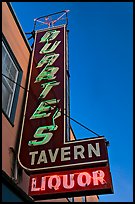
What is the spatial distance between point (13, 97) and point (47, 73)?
62.6 inches

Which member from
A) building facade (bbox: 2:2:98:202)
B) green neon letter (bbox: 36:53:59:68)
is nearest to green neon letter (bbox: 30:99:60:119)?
building facade (bbox: 2:2:98:202)

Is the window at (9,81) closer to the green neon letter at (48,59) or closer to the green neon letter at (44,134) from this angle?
the green neon letter at (44,134)

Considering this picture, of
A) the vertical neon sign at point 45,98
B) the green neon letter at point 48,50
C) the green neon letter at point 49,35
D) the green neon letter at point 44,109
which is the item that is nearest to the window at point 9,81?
the vertical neon sign at point 45,98

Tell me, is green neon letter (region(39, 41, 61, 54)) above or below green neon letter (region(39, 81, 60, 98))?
above

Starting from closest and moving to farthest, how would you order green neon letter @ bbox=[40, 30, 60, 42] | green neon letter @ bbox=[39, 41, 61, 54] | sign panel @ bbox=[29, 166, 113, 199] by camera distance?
sign panel @ bbox=[29, 166, 113, 199], green neon letter @ bbox=[39, 41, 61, 54], green neon letter @ bbox=[40, 30, 60, 42]

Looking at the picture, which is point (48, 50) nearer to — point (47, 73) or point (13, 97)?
point (47, 73)

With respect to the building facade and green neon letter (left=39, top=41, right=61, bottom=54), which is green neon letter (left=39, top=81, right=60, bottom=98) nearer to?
the building facade

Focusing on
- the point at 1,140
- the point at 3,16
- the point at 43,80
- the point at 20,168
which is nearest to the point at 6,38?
the point at 3,16

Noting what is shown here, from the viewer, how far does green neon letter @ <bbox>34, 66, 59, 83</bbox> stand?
26.0 feet

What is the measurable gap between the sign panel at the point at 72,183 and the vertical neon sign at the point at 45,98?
339 mm

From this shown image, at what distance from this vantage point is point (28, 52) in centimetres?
870

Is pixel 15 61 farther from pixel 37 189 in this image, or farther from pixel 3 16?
pixel 37 189

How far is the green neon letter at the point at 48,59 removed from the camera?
8.38m

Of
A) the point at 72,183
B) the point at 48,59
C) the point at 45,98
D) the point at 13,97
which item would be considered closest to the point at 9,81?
the point at 13,97
